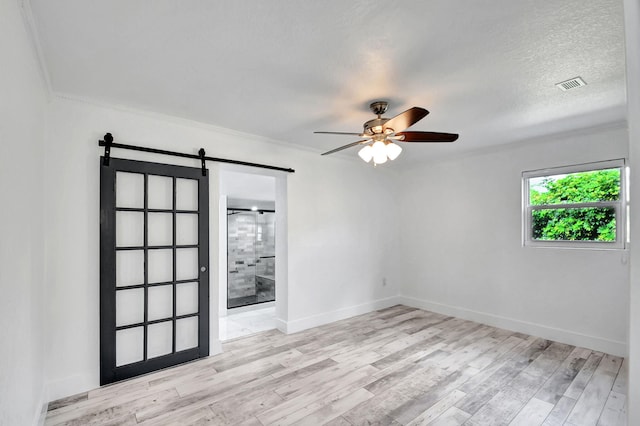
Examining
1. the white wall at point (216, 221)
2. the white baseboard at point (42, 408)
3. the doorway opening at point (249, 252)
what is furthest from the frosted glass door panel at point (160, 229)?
the doorway opening at point (249, 252)

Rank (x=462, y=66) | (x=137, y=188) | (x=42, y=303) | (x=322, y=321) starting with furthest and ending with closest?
(x=322, y=321)
(x=137, y=188)
(x=42, y=303)
(x=462, y=66)

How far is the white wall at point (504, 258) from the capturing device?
3.45 metres

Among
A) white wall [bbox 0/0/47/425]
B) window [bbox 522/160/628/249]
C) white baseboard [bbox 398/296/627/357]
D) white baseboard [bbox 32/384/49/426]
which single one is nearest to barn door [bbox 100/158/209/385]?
white baseboard [bbox 32/384/49/426]

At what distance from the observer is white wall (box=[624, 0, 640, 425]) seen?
0.48 metres

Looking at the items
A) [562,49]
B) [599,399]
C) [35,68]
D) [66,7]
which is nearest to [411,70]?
[562,49]

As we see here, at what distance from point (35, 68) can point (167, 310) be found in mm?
2224

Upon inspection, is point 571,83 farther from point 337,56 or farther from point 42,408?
point 42,408

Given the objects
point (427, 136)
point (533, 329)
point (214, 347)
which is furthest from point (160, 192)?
point (533, 329)

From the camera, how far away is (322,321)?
14.5 feet

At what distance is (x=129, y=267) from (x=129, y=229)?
355 mm

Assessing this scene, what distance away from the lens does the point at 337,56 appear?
209 cm

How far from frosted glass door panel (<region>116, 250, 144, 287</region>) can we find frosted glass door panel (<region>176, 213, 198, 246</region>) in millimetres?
380

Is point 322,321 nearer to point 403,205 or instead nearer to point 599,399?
point 403,205

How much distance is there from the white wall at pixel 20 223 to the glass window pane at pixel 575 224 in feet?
16.3
